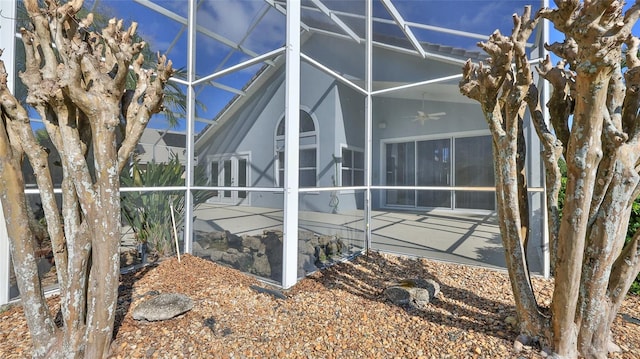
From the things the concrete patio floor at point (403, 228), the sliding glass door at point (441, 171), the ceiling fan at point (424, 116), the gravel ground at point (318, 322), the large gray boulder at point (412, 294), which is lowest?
the gravel ground at point (318, 322)

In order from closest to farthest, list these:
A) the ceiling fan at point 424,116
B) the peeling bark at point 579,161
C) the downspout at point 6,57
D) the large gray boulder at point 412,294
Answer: the peeling bark at point 579,161 < the downspout at point 6,57 < the large gray boulder at point 412,294 < the ceiling fan at point 424,116

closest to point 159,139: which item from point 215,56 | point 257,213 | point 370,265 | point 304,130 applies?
point 215,56

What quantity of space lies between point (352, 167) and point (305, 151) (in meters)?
1.00

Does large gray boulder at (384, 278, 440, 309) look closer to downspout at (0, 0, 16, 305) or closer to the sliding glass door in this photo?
the sliding glass door

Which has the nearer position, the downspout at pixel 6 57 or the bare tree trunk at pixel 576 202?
the bare tree trunk at pixel 576 202

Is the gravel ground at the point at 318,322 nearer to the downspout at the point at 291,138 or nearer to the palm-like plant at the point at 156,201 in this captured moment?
the downspout at the point at 291,138

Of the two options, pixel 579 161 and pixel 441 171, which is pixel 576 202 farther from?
pixel 441 171

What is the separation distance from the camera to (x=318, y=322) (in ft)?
7.73

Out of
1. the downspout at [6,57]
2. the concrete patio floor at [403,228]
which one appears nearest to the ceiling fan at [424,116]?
the concrete patio floor at [403,228]

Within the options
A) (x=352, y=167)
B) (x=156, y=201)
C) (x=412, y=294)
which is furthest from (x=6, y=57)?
(x=412, y=294)

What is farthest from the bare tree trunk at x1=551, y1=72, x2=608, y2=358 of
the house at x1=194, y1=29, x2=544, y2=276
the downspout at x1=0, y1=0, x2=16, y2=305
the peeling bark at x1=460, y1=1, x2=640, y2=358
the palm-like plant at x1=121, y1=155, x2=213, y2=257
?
the downspout at x1=0, y1=0, x2=16, y2=305

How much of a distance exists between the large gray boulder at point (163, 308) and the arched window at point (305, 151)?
163 centimetres

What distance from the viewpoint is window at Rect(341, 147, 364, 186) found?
A: 4.24 meters

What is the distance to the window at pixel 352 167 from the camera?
4.24 metres
